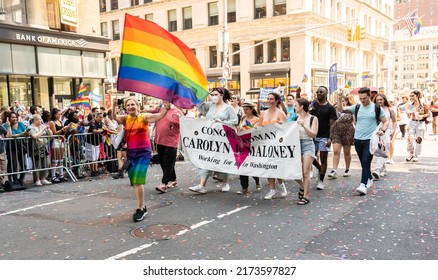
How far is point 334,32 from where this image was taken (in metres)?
46.1

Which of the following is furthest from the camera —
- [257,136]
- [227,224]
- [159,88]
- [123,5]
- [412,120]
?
[123,5]

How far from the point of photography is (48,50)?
855 inches

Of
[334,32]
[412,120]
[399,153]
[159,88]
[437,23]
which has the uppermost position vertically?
[437,23]

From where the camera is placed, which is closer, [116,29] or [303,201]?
[303,201]

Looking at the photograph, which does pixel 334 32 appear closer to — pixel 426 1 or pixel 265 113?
pixel 265 113

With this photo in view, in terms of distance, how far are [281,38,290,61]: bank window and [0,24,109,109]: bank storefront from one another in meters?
20.9

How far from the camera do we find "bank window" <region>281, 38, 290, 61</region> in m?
41.1

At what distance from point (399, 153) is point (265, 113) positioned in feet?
26.9

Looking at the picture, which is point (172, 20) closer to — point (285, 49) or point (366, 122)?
point (285, 49)

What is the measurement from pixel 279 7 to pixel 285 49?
4.15 metres

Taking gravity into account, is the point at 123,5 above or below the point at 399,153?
above

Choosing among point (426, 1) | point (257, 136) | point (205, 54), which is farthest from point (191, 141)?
point (426, 1)

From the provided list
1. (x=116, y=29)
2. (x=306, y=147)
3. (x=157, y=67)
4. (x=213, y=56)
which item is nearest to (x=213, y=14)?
(x=213, y=56)

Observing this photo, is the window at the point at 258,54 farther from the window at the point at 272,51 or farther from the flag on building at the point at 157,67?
the flag on building at the point at 157,67
